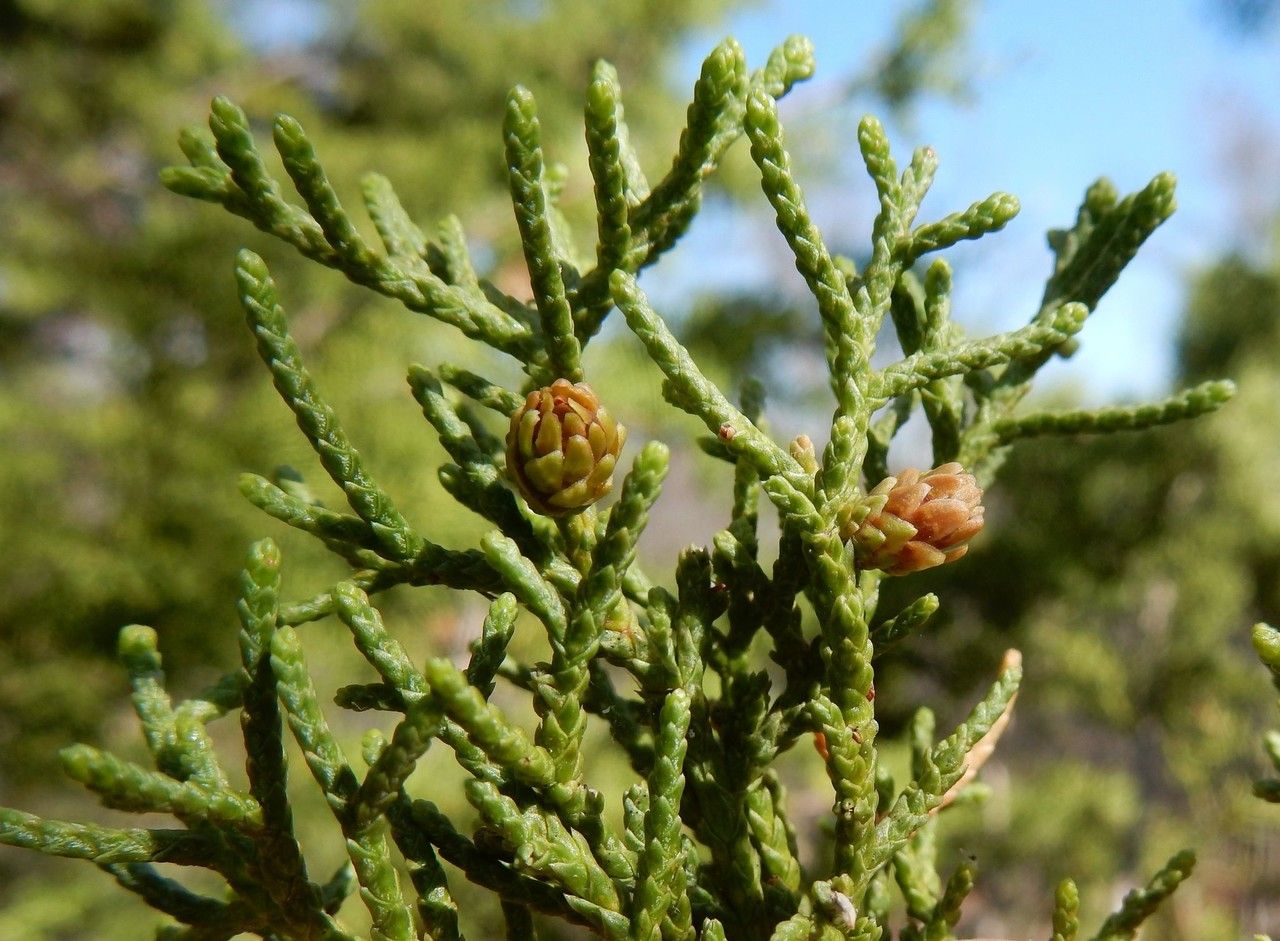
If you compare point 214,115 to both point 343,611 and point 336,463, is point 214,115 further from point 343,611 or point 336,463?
point 343,611

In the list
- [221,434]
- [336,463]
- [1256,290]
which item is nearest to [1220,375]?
[1256,290]

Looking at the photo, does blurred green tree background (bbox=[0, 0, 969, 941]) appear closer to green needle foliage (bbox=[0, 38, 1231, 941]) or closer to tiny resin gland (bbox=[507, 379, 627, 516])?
green needle foliage (bbox=[0, 38, 1231, 941])

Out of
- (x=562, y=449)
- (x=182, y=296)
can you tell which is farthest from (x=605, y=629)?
(x=182, y=296)

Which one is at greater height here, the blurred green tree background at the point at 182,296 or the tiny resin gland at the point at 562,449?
the blurred green tree background at the point at 182,296

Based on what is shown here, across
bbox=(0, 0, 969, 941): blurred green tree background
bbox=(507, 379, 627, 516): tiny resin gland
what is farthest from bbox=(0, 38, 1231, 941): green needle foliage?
bbox=(0, 0, 969, 941): blurred green tree background

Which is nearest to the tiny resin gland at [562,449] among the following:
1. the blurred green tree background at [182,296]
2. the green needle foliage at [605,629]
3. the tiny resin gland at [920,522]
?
the green needle foliage at [605,629]

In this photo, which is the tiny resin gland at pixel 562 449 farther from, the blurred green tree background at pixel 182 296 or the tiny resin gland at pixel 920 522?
the blurred green tree background at pixel 182 296

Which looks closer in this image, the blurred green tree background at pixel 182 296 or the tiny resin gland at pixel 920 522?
the tiny resin gland at pixel 920 522
